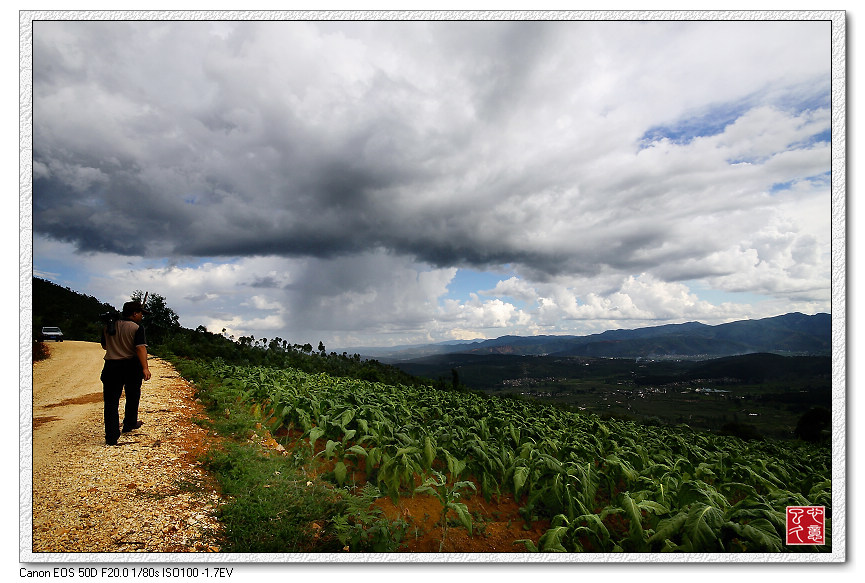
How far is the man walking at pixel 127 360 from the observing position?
4.60 m

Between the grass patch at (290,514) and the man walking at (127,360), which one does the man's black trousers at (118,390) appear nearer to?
the man walking at (127,360)

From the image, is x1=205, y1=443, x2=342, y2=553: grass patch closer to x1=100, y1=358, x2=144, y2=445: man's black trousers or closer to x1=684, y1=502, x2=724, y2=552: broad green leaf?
x1=100, y1=358, x2=144, y2=445: man's black trousers

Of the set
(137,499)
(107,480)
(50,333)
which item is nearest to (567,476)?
(137,499)

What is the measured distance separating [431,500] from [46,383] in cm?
A: 505

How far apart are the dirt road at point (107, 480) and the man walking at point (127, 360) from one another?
42cm

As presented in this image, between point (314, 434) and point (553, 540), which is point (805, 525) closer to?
point (553, 540)

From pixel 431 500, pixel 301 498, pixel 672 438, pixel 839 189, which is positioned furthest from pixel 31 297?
pixel 672 438

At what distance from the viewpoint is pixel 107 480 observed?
3445 mm

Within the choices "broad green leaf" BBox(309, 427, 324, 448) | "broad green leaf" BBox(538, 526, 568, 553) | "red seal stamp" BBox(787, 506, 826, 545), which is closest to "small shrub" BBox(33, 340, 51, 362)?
"broad green leaf" BBox(309, 427, 324, 448)

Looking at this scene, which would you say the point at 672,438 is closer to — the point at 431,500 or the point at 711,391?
the point at 431,500

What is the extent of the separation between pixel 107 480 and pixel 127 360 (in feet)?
5.73

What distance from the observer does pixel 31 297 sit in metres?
4.02

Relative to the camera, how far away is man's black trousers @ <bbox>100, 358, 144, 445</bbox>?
173 inches
